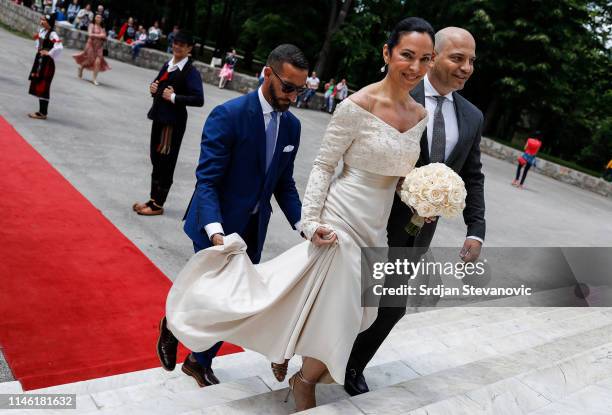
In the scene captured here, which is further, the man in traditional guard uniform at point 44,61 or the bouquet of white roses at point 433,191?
the man in traditional guard uniform at point 44,61

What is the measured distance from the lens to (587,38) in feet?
113

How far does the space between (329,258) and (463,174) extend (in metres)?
1.33

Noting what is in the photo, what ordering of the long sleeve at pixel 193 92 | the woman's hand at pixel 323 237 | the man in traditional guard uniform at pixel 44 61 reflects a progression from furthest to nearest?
the man in traditional guard uniform at pixel 44 61, the long sleeve at pixel 193 92, the woman's hand at pixel 323 237

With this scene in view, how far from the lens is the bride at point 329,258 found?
2.98m

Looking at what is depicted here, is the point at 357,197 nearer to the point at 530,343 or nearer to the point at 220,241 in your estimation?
the point at 220,241

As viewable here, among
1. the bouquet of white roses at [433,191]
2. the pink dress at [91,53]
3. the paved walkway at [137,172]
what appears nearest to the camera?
the bouquet of white roses at [433,191]

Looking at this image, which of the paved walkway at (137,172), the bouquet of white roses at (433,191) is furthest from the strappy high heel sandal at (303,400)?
the paved walkway at (137,172)

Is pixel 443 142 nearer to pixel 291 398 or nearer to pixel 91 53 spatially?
pixel 291 398

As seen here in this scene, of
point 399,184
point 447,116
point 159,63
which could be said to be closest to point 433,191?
point 399,184

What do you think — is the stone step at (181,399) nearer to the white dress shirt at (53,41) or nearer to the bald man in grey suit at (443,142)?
the bald man in grey suit at (443,142)

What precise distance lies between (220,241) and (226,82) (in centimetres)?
2383

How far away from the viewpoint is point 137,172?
30.0 feet

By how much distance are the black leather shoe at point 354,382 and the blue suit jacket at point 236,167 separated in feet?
3.30

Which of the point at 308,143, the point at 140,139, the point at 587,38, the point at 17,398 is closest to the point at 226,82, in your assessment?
the point at 308,143
